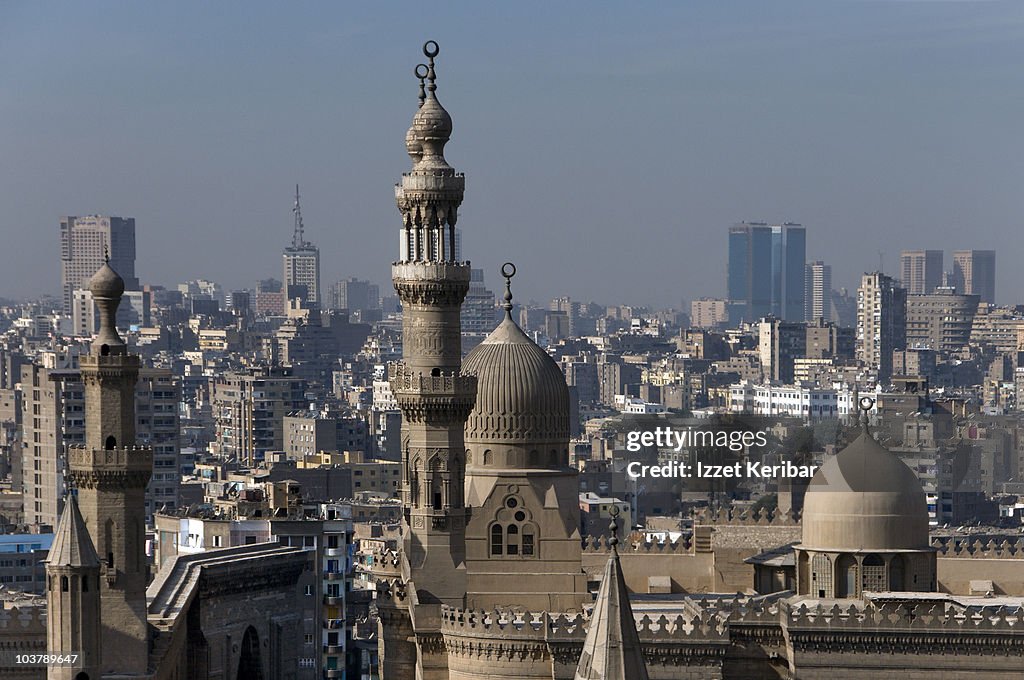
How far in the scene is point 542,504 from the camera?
43.0 m

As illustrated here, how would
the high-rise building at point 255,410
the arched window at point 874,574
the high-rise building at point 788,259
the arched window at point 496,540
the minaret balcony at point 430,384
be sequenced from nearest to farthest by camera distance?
the minaret balcony at point 430,384
the arched window at point 874,574
the arched window at point 496,540
the high-rise building at point 255,410
the high-rise building at point 788,259

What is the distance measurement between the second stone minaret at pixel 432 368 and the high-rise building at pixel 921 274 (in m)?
153

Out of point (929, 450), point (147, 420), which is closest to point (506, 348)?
point (929, 450)

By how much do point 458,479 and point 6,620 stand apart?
7.26m

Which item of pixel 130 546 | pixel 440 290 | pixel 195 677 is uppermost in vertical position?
pixel 440 290

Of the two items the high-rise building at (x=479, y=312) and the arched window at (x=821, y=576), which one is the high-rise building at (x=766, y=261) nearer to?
the high-rise building at (x=479, y=312)

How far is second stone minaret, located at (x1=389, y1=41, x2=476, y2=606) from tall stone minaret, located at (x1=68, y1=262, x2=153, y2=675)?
3.77 meters

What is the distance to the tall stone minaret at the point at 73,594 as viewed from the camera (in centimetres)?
3809

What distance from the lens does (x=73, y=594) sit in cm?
3816

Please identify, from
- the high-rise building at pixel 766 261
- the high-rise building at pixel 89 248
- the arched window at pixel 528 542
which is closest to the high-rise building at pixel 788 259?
the high-rise building at pixel 766 261

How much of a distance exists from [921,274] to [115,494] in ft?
535

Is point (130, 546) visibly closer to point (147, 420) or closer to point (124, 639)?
point (124, 639)

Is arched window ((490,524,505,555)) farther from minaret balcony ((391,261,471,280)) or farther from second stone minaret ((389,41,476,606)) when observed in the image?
minaret balcony ((391,261,471,280))

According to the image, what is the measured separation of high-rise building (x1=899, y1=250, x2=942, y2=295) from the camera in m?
193
